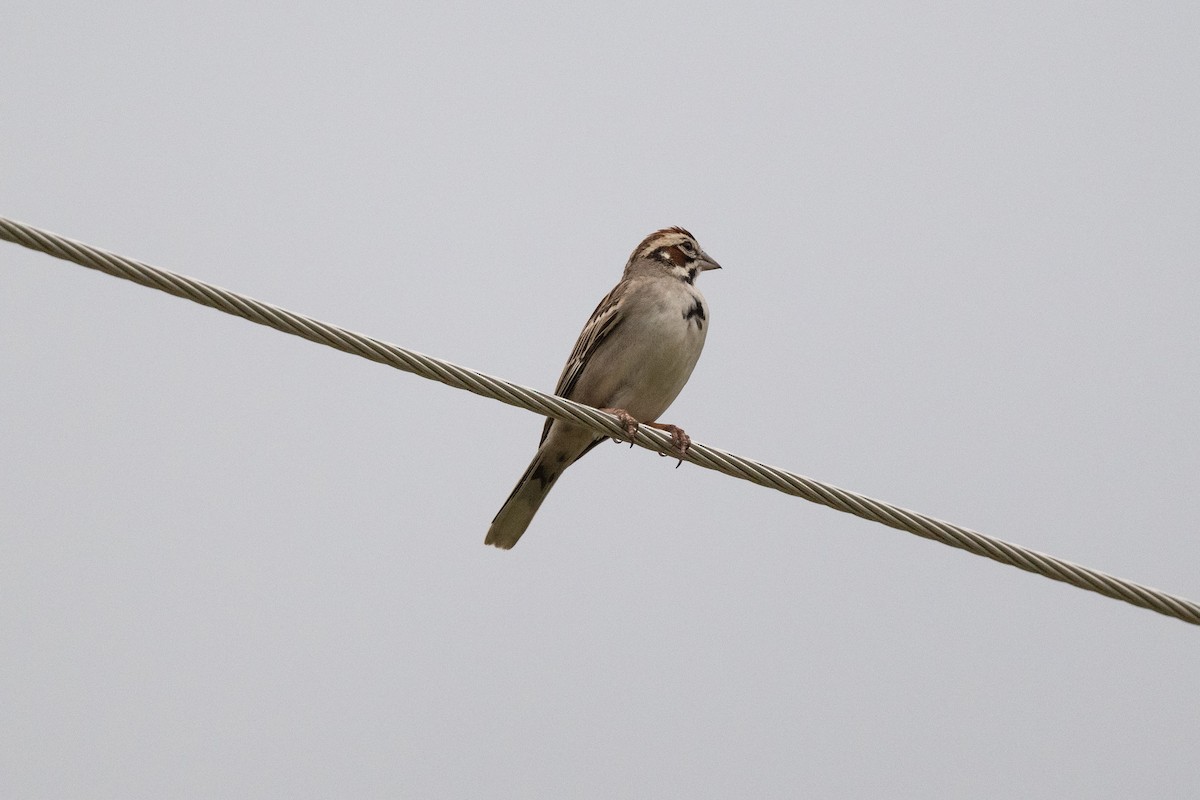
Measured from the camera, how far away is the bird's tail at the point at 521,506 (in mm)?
7543

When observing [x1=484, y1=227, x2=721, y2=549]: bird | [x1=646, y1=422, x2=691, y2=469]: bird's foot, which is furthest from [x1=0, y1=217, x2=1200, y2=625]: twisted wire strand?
[x1=484, y1=227, x2=721, y2=549]: bird

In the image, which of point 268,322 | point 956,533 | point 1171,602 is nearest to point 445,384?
point 268,322

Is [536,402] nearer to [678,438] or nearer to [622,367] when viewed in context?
[678,438]

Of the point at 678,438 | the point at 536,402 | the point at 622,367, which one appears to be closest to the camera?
the point at 536,402

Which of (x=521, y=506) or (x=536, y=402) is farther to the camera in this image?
(x=521, y=506)

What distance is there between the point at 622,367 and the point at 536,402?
2.49 m

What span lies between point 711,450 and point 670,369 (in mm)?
2128

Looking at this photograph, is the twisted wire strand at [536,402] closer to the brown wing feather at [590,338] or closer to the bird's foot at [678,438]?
the bird's foot at [678,438]

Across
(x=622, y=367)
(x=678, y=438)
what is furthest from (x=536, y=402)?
(x=622, y=367)

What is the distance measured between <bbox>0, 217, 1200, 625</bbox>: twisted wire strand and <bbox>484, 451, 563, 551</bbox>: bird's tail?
2.16 metres

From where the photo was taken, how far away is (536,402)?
4.97 m

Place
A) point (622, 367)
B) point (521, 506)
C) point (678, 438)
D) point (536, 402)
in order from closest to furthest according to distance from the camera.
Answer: point (536, 402) < point (678, 438) < point (622, 367) < point (521, 506)

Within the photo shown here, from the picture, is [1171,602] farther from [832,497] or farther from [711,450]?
[711,450]

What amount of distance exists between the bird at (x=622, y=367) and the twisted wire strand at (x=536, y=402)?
Result: 197cm
